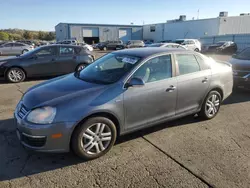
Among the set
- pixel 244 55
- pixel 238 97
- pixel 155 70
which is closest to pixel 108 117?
pixel 155 70

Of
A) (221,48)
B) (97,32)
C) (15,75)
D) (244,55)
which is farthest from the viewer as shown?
(97,32)

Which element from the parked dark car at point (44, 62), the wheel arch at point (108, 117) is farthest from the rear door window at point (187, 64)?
the parked dark car at point (44, 62)

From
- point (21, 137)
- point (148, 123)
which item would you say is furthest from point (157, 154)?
point (21, 137)

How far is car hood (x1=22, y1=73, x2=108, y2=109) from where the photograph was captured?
2.94 metres

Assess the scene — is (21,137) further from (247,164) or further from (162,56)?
(247,164)

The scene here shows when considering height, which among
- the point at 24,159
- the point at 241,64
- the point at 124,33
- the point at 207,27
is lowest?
the point at 24,159

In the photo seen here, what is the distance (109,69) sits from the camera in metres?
3.88

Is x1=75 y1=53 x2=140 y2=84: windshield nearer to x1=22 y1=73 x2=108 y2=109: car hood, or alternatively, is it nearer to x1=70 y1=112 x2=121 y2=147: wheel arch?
x1=22 y1=73 x2=108 y2=109: car hood

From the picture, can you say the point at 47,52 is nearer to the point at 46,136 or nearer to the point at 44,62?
the point at 44,62

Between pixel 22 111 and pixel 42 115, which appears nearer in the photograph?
pixel 42 115

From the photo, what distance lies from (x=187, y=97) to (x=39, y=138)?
2610mm

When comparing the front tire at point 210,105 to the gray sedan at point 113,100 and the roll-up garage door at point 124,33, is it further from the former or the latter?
the roll-up garage door at point 124,33

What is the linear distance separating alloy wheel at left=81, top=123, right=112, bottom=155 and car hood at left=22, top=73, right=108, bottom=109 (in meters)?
0.49

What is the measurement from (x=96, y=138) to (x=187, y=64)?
2197 mm
